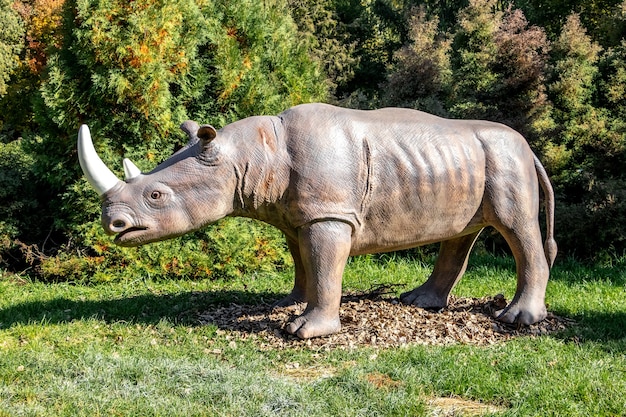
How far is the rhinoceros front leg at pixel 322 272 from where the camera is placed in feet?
15.4

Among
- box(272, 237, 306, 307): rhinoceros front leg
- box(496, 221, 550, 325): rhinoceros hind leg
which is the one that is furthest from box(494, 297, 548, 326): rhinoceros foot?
box(272, 237, 306, 307): rhinoceros front leg

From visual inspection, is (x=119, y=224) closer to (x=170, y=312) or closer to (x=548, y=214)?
(x=170, y=312)

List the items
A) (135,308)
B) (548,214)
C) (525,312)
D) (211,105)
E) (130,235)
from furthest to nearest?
1. (211,105)
2. (135,308)
3. (548,214)
4. (525,312)
5. (130,235)

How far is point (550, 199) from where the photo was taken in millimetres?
5434

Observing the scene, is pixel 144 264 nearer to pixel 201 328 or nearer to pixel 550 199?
pixel 201 328

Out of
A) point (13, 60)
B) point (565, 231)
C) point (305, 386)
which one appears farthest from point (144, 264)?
point (13, 60)

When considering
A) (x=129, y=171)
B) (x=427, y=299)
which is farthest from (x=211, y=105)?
(x=427, y=299)

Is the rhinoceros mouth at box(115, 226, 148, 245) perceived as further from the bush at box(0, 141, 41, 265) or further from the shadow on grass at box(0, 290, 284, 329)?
the bush at box(0, 141, 41, 265)

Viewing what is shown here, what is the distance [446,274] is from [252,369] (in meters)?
2.22

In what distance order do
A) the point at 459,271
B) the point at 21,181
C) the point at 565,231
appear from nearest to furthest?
1. the point at 459,271
2. the point at 21,181
3. the point at 565,231

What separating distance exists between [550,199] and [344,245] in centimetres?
191

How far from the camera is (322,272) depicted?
15.4ft

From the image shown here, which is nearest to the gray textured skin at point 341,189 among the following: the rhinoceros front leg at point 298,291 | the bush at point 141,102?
the rhinoceros front leg at point 298,291

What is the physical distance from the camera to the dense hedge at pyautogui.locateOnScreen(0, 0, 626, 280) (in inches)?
287
